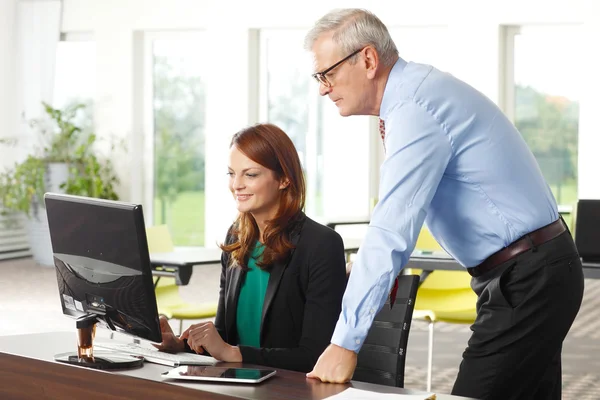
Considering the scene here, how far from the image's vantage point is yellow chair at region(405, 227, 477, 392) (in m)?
4.77

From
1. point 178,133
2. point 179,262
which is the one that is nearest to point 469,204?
point 179,262

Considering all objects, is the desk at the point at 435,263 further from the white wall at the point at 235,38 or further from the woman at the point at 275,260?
the white wall at the point at 235,38

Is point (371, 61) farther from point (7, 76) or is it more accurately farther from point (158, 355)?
point (7, 76)

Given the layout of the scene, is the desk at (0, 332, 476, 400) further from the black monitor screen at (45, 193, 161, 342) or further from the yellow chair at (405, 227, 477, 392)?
the yellow chair at (405, 227, 477, 392)

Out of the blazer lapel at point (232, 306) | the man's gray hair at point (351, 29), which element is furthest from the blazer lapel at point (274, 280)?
the man's gray hair at point (351, 29)

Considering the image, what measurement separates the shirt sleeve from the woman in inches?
20.6

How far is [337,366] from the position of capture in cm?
200

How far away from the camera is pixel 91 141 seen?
10.1 meters

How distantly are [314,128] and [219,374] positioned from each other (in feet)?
26.2

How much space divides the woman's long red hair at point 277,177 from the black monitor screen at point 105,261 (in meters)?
0.58

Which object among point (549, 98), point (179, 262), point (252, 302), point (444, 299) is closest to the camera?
point (252, 302)

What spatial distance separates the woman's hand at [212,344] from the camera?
229cm

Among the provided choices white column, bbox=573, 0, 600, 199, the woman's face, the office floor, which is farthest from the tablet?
white column, bbox=573, 0, 600, 199

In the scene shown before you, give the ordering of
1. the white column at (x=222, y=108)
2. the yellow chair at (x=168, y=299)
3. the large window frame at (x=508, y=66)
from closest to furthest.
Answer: the yellow chair at (x=168, y=299)
the large window frame at (x=508, y=66)
the white column at (x=222, y=108)
